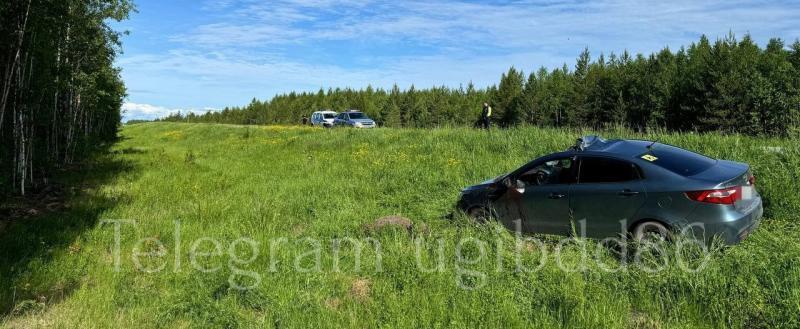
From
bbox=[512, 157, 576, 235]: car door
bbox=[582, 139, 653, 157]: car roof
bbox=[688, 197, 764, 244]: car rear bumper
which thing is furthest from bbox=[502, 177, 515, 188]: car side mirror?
bbox=[688, 197, 764, 244]: car rear bumper

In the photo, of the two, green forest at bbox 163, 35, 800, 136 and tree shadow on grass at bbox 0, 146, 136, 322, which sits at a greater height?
green forest at bbox 163, 35, 800, 136

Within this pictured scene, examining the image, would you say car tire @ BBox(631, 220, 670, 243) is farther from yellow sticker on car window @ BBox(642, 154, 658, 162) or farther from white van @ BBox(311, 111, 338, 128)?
white van @ BBox(311, 111, 338, 128)

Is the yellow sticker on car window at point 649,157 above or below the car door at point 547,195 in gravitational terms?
above

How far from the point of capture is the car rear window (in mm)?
6012

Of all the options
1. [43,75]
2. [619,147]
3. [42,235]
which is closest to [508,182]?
[619,147]

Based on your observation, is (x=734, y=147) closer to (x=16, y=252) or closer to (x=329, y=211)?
(x=329, y=211)

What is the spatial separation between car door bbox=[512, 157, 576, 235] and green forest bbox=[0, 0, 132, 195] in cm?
990

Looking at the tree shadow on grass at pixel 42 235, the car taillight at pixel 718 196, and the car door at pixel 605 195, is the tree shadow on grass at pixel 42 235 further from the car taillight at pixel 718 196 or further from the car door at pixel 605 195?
the car taillight at pixel 718 196

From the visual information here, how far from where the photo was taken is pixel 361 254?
6.80 m

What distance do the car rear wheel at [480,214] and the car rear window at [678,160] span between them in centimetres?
245

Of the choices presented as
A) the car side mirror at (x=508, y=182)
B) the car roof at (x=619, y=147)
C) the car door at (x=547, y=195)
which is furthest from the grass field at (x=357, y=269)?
the car roof at (x=619, y=147)

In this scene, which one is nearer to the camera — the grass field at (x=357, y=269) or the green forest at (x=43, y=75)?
the grass field at (x=357, y=269)

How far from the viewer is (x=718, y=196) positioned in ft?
18.1

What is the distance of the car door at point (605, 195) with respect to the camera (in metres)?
6.16
